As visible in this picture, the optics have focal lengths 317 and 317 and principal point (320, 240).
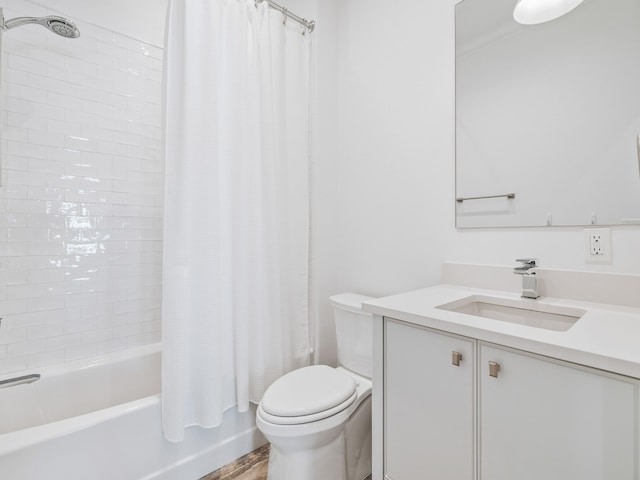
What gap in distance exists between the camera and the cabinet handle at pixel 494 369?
2.80 feet

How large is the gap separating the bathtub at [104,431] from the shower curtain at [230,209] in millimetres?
131

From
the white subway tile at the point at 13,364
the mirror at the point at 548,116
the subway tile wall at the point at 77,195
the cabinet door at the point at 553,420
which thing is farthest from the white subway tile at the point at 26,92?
the cabinet door at the point at 553,420

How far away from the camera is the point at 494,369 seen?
0.86m

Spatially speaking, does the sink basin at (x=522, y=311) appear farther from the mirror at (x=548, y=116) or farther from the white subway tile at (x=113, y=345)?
the white subway tile at (x=113, y=345)

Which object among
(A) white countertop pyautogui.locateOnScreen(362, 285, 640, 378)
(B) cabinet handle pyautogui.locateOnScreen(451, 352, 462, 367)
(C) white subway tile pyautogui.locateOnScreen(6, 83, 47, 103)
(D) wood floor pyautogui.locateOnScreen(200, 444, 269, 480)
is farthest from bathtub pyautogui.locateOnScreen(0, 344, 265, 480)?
(C) white subway tile pyautogui.locateOnScreen(6, 83, 47, 103)

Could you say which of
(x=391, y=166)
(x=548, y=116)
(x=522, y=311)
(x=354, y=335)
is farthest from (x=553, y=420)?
(x=391, y=166)

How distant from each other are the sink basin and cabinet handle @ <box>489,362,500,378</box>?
28 centimetres

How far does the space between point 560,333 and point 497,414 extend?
27cm

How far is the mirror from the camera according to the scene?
1109mm

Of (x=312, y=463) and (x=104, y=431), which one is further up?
(x=104, y=431)

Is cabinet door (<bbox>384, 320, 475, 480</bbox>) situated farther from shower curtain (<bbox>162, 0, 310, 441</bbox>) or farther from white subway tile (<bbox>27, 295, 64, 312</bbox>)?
white subway tile (<bbox>27, 295, 64, 312</bbox>)

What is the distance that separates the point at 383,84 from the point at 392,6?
1.36 ft

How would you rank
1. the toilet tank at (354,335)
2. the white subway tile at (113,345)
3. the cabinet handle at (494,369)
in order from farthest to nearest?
the white subway tile at (113,345) < the toilet tank at (354,335) < the cabinet handle at (494,369)

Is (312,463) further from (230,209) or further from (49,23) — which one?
(49,23)
